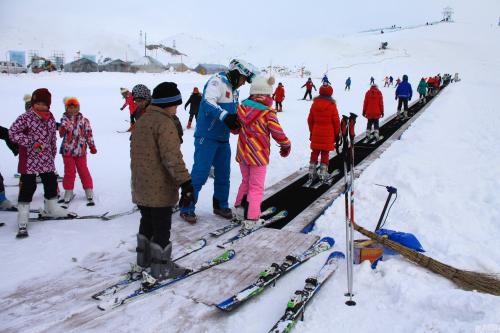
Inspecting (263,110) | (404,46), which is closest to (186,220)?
(263,110)

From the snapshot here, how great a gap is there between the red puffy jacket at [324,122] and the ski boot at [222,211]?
2.29 m

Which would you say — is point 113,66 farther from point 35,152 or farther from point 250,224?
point 250,224

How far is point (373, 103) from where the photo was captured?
36.2 ft

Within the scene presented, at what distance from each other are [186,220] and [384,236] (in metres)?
2.42

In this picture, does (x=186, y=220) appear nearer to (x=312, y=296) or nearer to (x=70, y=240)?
(x=70, y=240)

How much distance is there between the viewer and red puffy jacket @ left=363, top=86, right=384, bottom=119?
10961 mm

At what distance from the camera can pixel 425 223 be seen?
493 centimetres

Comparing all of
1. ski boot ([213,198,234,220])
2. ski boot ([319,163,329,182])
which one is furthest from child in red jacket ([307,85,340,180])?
ski boot ([213,198,234,220])

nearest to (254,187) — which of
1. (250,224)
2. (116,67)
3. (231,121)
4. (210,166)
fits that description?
(250,224)

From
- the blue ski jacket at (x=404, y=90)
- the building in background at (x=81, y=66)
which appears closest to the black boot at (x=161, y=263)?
the blue ski jacket at (x=404, y=90)

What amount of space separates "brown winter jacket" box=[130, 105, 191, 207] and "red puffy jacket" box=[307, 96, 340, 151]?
12.4ft

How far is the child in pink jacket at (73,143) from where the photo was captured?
18.4 ft

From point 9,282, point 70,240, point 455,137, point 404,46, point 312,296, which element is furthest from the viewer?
point 404,46

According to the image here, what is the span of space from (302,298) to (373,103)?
29.3 ft
